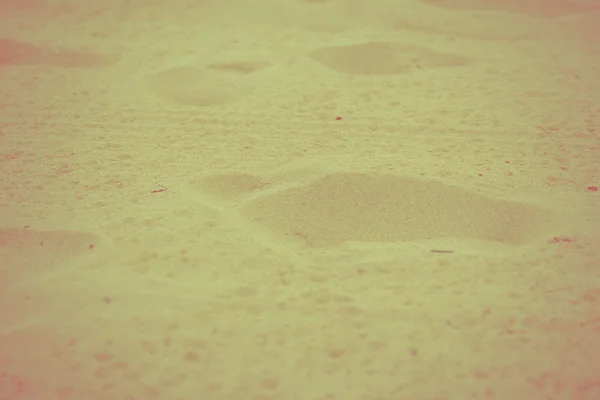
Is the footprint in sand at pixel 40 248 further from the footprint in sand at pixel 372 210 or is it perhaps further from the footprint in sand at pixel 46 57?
the footprint in sand at pixel 46 57

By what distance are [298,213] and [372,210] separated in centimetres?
35

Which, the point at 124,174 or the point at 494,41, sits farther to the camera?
the point at 494,41

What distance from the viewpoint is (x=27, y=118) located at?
370 cm

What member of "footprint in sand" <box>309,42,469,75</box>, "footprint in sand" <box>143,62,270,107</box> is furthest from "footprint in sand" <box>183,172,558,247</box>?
"footprint in sand" <box>309,42,469,75</box>

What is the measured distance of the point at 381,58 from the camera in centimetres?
454

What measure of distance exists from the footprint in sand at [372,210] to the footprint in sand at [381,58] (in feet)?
5.11

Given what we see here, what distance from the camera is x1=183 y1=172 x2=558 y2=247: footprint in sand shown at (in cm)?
270

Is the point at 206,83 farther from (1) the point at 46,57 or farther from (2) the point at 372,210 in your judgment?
(2) the point at 372,210

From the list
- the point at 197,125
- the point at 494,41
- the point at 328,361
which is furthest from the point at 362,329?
the point at 494,41

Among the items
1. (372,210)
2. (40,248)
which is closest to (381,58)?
(372,210)

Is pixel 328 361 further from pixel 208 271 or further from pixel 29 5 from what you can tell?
pixel 29 5

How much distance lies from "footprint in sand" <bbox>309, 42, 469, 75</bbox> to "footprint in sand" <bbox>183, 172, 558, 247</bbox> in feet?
5.11

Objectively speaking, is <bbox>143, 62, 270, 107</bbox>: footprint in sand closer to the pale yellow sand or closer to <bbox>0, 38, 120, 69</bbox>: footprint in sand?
Result: the pale yellow sand

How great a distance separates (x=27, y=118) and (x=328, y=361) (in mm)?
2603
